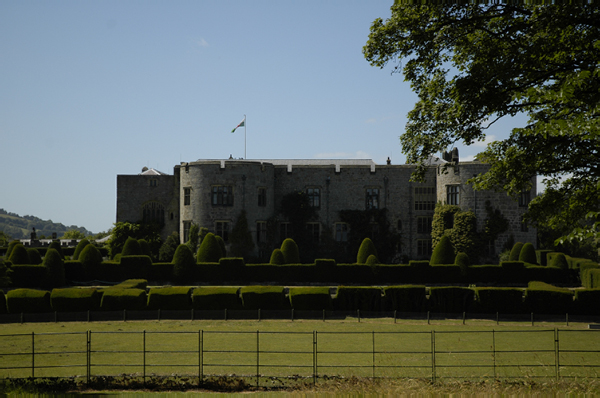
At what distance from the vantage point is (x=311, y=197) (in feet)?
142

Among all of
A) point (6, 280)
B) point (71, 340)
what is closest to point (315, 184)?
point (6, 280)

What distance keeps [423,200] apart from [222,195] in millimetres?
16013

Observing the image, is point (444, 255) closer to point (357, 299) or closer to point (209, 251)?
point (357, 299)

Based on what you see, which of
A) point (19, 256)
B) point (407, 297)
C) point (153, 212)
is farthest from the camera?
point (153, 212)

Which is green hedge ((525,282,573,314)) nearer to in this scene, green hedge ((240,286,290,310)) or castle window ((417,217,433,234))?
green hedge ((240,286,290,310))

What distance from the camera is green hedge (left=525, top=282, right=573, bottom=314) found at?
25.3 metres

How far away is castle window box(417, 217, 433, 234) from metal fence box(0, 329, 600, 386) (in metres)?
21.7

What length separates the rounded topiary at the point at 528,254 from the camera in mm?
36375

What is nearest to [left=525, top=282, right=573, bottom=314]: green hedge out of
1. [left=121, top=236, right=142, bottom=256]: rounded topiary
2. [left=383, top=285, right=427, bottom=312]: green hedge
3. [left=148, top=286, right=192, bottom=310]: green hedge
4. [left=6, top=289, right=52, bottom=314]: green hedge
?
[left=383, top=285, right=427, bottom=312]: green hedge

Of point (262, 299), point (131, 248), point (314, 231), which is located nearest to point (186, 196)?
point (131, 248)

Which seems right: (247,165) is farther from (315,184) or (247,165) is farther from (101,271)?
(101,271)

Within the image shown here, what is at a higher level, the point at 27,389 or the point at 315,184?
the point at 315,184

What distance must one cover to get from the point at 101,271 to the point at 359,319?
18.9 m

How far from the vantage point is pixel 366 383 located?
42.3 feet
